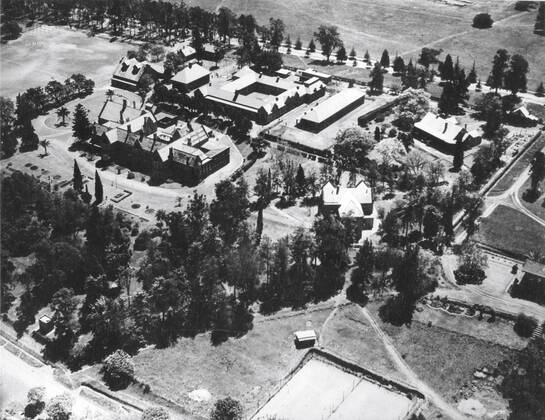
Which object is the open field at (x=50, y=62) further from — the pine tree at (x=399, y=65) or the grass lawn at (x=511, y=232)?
the grass lawn at (x=511, y=232)

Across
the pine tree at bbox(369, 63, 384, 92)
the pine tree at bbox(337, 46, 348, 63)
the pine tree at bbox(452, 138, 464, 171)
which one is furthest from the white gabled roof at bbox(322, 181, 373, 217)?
the pine tree at bbox(337, 46, 348, 63)

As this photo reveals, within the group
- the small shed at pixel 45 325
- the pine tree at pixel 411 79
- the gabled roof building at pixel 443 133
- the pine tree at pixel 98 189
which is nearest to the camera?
the small shed at pixel 45 325

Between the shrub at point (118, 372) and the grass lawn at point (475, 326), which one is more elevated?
the grass lawn at point (475, 326)

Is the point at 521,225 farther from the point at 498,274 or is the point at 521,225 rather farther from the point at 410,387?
the point at 410,387

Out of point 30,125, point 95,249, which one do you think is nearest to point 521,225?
point 95,249

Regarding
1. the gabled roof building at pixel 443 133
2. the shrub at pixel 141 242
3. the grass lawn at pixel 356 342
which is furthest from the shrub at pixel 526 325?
the shrub at pixel 141 242
